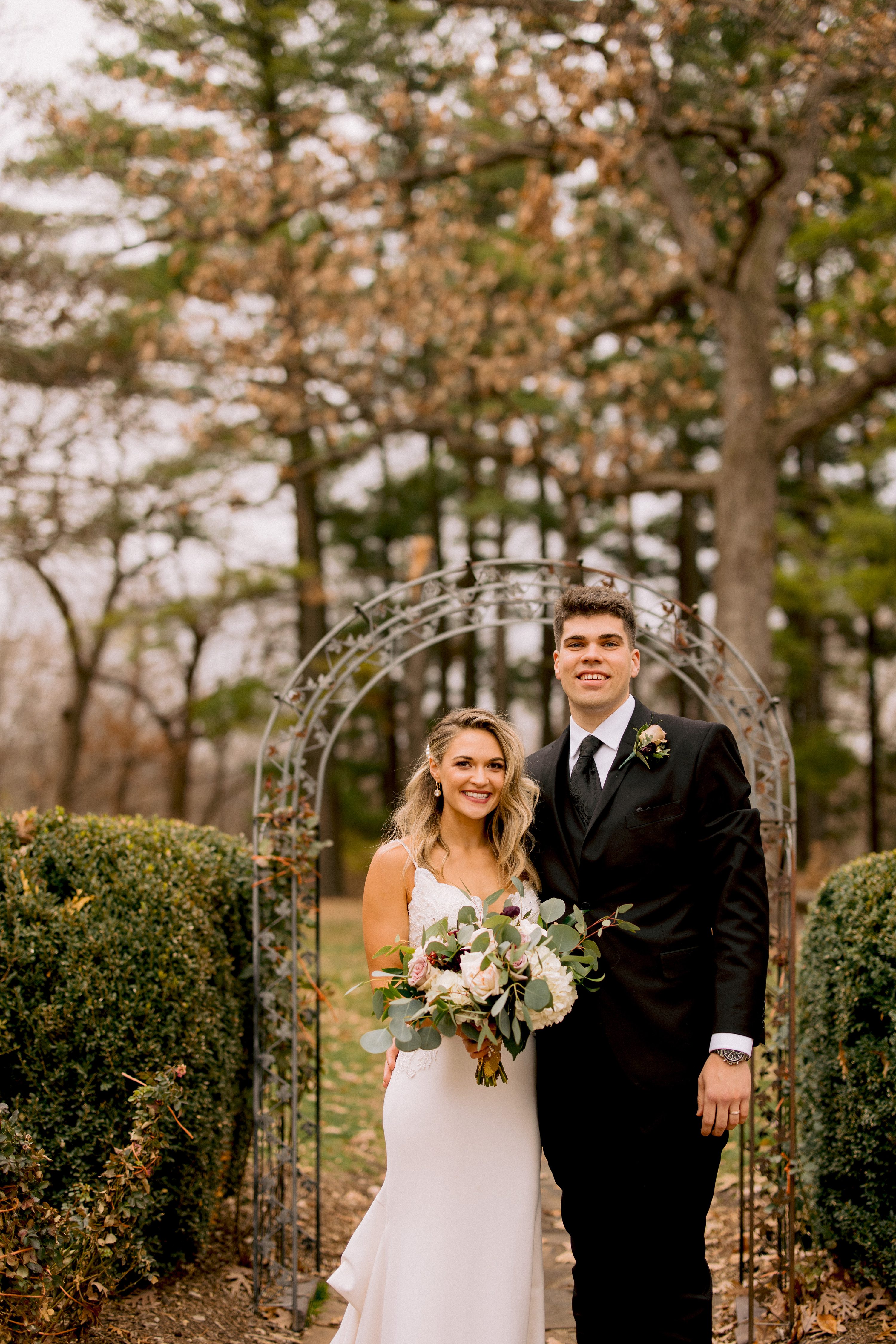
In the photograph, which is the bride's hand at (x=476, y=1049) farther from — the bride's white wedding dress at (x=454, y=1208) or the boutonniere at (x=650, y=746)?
the boutonniere at (x=650, y=746)

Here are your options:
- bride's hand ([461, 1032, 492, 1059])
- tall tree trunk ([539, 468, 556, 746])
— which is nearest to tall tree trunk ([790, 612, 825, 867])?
tall tree trunk ([539, 468, 556, 746])

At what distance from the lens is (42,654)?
985 inches

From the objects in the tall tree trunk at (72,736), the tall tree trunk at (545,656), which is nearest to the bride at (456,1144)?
the tall tree trunk at (72,736)

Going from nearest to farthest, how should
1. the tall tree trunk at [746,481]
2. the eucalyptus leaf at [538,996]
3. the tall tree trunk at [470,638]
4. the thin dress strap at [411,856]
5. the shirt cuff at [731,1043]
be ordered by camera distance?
the eucalyptus leaf at [538,996]
the shirt cuff at [731,1043]
the thin dress strap at [411,856]
the tall tree trunk at [746,481]
the tall tree trunk at [470,638]

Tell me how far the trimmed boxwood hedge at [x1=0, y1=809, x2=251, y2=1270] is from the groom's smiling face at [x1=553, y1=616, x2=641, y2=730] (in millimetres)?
1596

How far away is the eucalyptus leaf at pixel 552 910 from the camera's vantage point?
274cm

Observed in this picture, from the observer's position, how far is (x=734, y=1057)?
2855mm

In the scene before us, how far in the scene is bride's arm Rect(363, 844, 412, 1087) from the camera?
10.3 feet

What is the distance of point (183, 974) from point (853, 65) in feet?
22.3

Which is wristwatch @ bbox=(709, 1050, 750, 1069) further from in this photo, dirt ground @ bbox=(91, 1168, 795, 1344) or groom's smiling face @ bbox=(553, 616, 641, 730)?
dirt ground @ bbox=(91, 1168, 795, 1344)

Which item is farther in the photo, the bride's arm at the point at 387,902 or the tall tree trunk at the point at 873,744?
the tall tree trunk at the point at 873,744

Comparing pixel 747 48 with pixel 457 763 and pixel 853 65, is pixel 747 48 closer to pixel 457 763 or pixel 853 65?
pixel 853 65

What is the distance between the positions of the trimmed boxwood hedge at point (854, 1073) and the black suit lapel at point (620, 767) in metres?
1.14

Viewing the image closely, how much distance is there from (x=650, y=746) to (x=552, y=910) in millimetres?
613
